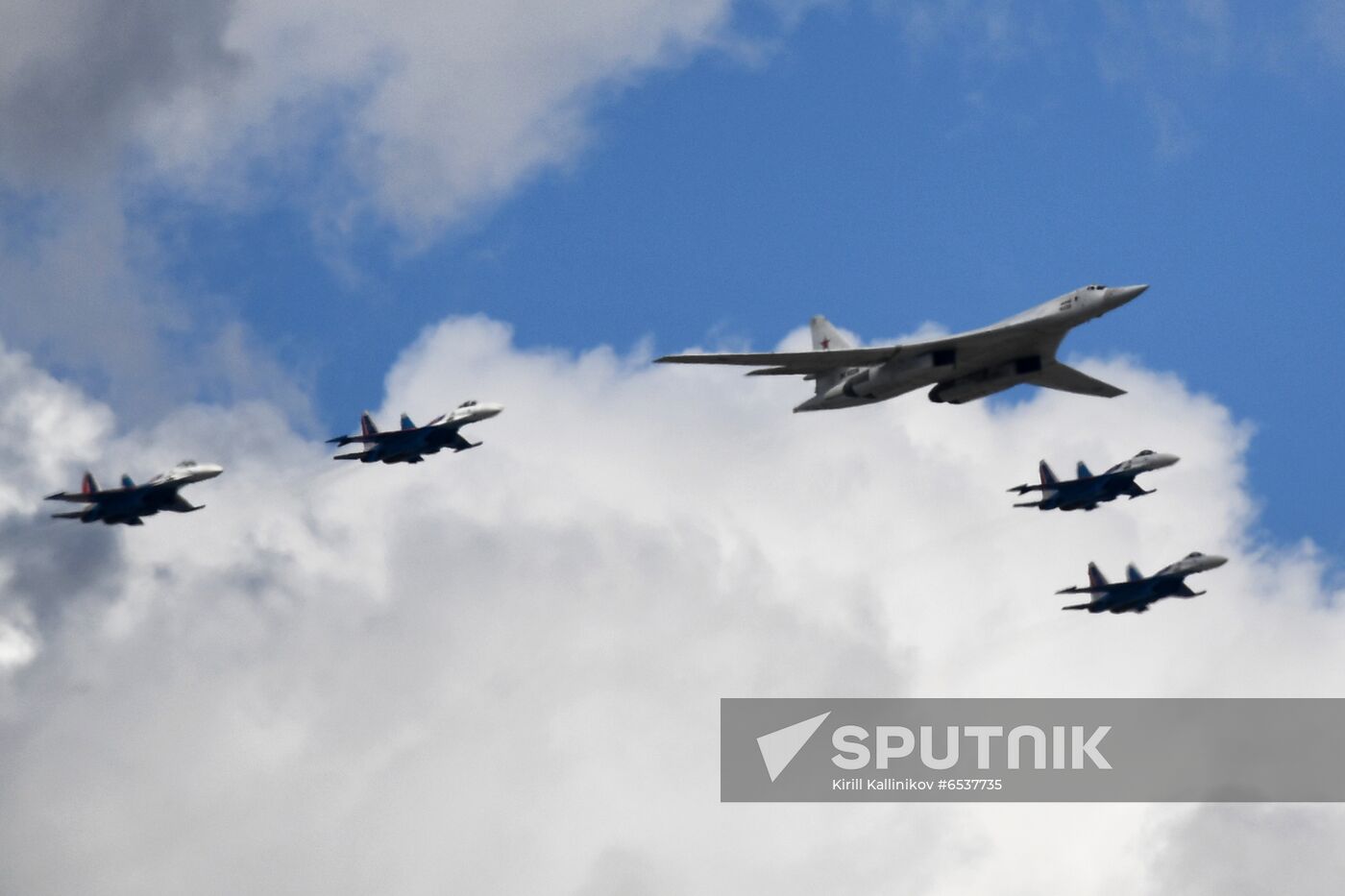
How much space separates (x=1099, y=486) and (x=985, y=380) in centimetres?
1265

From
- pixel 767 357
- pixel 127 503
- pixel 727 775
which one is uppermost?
pixel 767 357

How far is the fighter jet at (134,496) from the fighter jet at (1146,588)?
154 ft

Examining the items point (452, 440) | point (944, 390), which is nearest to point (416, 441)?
point (452, 440)

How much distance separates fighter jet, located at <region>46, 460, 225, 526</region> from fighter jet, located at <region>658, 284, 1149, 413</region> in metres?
25.3

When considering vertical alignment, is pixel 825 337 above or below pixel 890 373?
above

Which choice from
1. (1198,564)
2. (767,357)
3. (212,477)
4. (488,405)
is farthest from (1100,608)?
(212,477)

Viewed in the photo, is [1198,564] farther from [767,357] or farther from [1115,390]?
[767,357]

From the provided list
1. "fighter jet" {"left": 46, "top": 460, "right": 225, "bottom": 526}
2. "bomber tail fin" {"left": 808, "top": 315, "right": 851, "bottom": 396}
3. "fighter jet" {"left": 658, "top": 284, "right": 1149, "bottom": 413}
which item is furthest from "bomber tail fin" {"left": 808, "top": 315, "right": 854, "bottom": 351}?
"fighter jet" {"left": 46, "top": 460, "right": 225, "bottom": 526}

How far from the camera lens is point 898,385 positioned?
10181 centimetres

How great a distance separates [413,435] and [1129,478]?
125 feet

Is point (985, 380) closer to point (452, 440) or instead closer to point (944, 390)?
point (944, 390)

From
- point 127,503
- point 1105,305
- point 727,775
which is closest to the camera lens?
point 1105,305

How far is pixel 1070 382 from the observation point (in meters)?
110

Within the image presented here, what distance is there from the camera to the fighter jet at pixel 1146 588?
113375 mm
